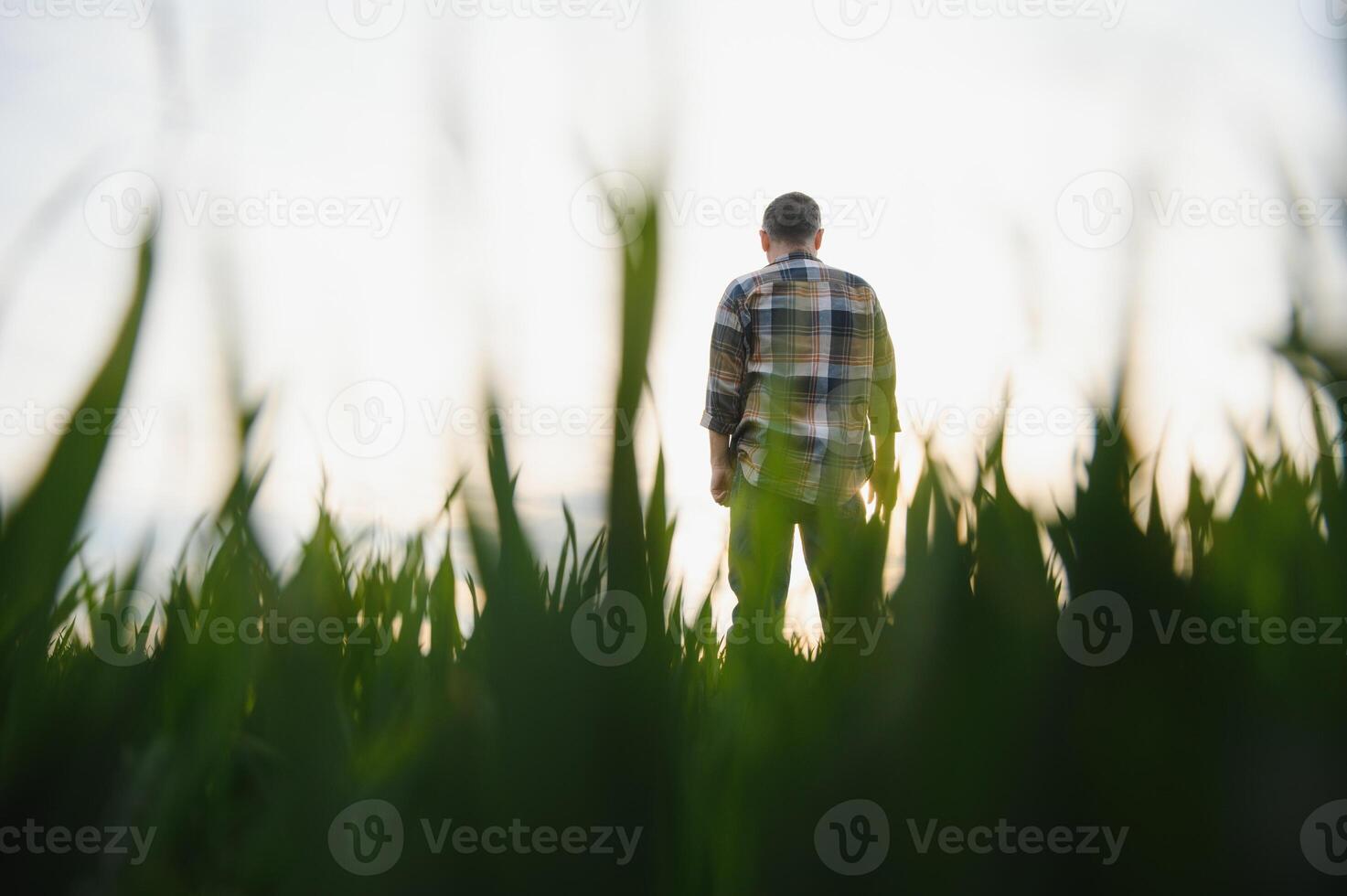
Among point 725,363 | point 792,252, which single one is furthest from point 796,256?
point 725,363

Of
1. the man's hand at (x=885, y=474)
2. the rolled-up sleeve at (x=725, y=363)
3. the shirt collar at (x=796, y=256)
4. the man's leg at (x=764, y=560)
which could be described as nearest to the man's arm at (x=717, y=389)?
the rolled-up sleeve at (x=725, y=363)

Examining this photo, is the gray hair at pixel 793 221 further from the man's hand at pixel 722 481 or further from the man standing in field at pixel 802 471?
the man standing in field at pixel 802 471

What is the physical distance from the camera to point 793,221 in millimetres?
3131

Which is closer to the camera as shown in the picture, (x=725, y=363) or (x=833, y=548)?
(x=833, y=548)

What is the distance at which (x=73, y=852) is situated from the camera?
38 centimetres

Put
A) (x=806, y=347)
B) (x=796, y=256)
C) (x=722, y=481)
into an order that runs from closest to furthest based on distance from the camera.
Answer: (x=806, y=347), (x=722, y=481), (x=796, y=256)

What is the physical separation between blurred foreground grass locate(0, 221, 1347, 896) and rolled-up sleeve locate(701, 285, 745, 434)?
5.94 feet

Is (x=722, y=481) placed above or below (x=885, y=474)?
below

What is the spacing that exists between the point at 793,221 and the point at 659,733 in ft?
9.52

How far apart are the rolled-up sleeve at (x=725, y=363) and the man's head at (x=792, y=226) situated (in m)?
0.30

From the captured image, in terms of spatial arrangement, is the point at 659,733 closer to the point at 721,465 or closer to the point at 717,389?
the point at 717,389

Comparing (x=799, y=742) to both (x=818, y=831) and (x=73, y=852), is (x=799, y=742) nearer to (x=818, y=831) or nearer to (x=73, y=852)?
(x=818, y=831)

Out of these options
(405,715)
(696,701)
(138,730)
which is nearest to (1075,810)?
(696,701)

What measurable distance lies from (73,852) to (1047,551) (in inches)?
15.7
